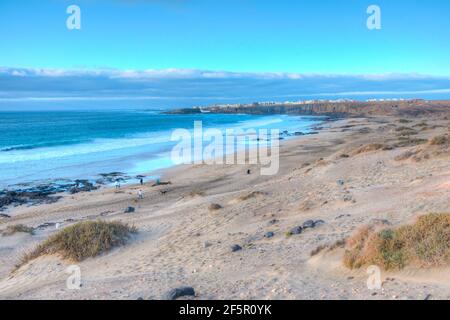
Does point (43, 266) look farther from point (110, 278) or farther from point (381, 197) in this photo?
point (381, 197)

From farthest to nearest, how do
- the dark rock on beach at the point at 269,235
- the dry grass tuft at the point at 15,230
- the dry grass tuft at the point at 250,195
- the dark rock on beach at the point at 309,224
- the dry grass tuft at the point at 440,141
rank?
the dry grass tuft at the point at 440,141 → the dry grass tuft at the point at 250,195 → the dry grass tuft at the point at 15,230 → the dark rock on beach at the point at 309,224 → the dark rock on beach at the point at 269,235

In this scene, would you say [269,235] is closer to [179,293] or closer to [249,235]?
[249,235]

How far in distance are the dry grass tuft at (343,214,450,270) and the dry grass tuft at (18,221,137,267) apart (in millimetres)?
5868

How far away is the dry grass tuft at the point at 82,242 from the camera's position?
1079 centimetres

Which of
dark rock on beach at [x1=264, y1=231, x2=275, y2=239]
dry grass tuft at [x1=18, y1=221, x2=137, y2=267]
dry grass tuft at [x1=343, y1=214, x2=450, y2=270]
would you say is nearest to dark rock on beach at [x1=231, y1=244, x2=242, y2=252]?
dark rock on beach at [x1=264, y1=231, x2=275, y2=239]

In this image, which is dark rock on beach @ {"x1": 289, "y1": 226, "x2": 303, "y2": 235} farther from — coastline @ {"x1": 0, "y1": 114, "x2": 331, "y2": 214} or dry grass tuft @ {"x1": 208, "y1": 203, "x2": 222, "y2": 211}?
coastline @ {"x1": 0, "y1": 114, "x2": 331, "y2": 214}

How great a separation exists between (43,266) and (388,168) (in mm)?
12799

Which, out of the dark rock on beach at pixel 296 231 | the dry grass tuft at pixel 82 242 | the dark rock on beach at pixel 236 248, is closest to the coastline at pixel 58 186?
the dry grass tuft at pixel 82 242

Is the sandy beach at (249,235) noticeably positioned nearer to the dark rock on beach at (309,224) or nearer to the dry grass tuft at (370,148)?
the dark rock on beach at (309,224)

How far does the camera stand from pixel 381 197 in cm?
1268

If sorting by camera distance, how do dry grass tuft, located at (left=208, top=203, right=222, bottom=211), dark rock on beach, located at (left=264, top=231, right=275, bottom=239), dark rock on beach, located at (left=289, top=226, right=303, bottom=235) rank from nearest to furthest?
1. dark rock on beach, located at (left=289, top=226, right=303, bottom=235)
2. dark rock on beach, located at (left=264, top=231, right=275, bottom=239)
3. dry grass tuft, located at (left=208, top=203, right=222, bottom=211)

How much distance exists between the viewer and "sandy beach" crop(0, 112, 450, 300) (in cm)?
730

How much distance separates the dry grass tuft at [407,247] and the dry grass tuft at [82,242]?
5868 mm

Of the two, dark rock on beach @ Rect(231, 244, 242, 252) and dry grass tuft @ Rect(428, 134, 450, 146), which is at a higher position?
dry grass tuft @ Rect(428, 134, 450, 146)
